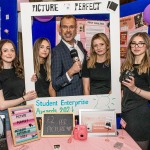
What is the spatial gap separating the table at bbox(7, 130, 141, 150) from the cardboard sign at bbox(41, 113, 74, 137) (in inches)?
2.7

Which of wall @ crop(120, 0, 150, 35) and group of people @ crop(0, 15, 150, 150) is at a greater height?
wall @ crop(120, 0, 150, 35)

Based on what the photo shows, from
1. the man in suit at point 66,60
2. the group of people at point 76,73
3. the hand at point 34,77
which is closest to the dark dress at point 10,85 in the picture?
the group of people at point 76,73

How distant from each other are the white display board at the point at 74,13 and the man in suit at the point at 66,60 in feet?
0.28

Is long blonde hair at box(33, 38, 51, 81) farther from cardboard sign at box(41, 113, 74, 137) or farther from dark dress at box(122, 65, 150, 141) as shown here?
dark dress at box(122, 65, 150, 141)

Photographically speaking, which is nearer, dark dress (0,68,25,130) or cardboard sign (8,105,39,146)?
cardboard sign (8,105,39,146)

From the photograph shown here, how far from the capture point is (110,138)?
1961 millimetres

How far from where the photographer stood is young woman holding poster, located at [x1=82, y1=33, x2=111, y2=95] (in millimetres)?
2039

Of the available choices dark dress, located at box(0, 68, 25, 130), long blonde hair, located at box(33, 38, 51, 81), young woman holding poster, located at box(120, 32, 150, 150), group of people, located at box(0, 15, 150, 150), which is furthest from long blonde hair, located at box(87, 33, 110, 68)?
dark dress, located at box(0, 68, 25, 130)

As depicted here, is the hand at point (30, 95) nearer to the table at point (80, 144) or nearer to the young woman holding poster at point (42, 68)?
the young woman holding poster at point (42, 68)

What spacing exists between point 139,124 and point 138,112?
0.10 meters

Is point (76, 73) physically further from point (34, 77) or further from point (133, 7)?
point (133, 7)

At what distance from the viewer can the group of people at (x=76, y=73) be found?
1993 mm

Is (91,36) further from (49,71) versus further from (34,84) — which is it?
(34,84)

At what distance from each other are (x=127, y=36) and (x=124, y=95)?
1.87 ft
